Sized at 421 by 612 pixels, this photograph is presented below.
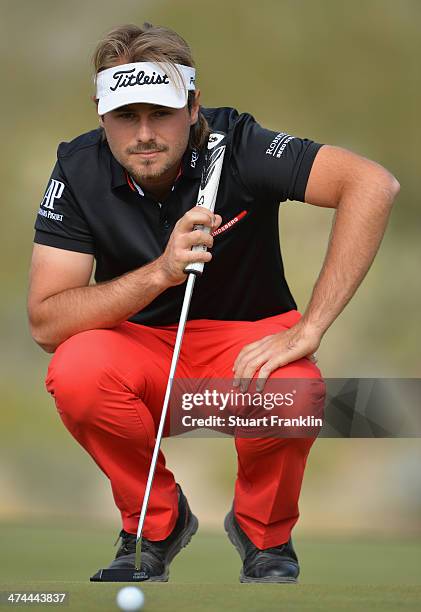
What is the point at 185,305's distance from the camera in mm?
2857

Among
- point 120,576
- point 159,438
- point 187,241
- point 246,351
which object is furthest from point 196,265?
point 120,576

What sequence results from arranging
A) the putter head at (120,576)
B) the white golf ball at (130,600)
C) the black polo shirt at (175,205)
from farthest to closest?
1. the black polo shirt at (175,205)
2. the putter head at (120,576)
3. the white golf ball at (130,600)

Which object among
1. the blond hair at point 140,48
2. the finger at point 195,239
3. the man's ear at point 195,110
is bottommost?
the finger at point 195,239

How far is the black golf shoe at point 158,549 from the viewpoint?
295 cm

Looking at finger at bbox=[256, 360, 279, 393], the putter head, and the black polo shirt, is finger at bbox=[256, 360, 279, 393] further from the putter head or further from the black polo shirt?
the putter head

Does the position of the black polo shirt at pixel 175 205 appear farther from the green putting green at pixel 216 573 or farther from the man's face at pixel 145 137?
the green putting green at pixel 216 573

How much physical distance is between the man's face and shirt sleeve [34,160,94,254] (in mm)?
178

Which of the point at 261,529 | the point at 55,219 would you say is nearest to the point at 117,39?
the point at 55,219

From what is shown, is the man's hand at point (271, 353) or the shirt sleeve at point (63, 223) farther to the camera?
the shirt sleeve at point (63, 223)

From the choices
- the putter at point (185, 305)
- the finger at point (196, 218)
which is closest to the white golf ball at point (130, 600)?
the putter at point (185, 305)

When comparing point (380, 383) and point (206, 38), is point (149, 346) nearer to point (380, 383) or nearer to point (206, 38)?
point (380, 383)

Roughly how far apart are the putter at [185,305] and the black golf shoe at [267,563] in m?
0.28

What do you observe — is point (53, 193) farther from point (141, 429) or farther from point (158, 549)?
point (158, 549)

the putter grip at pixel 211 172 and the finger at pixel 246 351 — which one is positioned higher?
the putter grip at pixel 211 172
